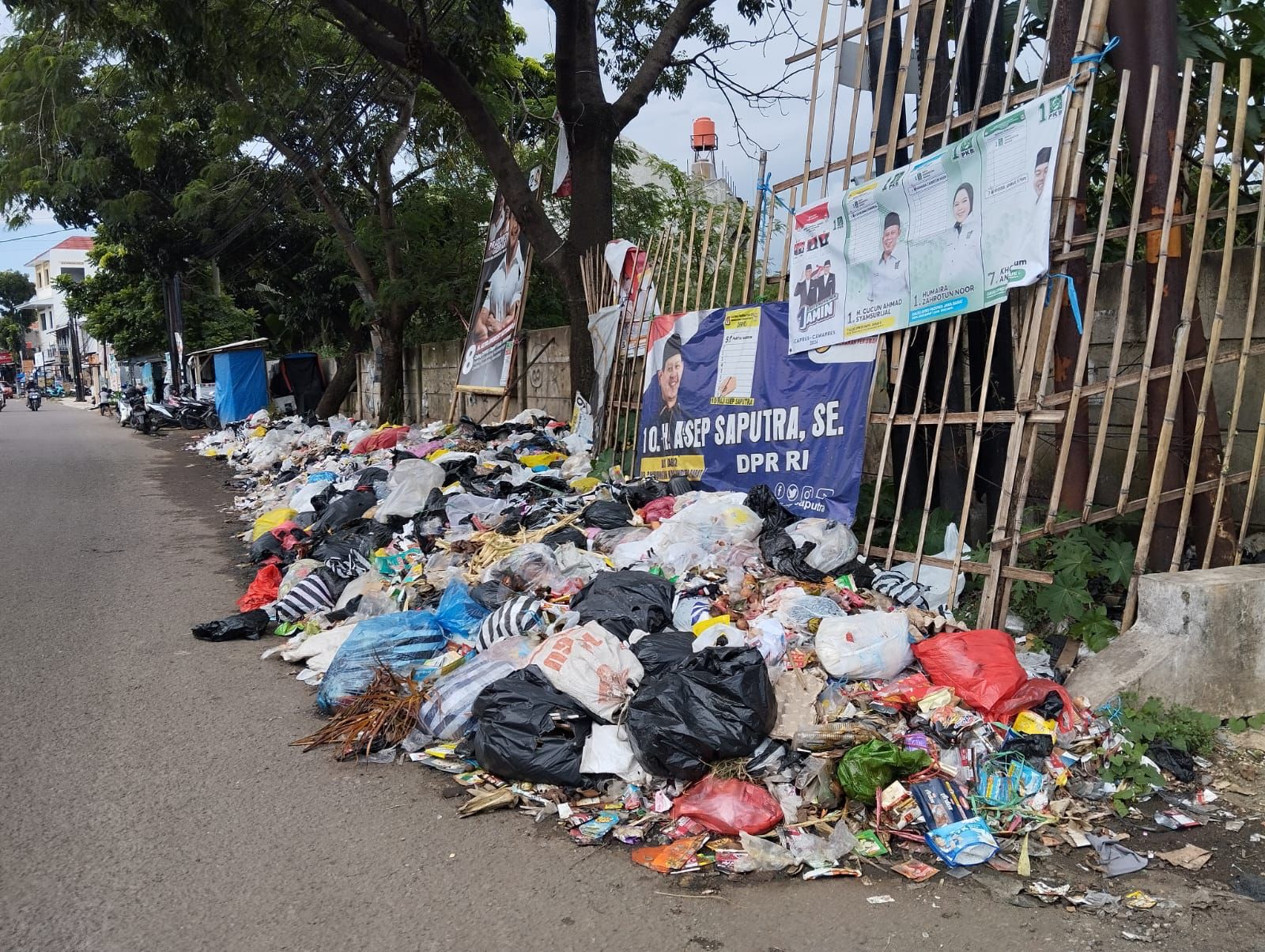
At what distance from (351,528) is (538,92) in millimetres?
12812

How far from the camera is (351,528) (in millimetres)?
7512

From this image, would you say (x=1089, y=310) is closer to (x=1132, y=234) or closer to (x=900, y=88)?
(x=1132, y=234)

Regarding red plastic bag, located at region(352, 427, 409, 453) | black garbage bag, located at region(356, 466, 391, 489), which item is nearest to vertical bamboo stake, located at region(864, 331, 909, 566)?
black garbage bag, located at region(356, 466, 391, 489)

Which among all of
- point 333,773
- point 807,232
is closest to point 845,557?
point 807,232

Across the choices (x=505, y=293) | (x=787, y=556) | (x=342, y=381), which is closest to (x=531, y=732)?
(x=787, y=556)

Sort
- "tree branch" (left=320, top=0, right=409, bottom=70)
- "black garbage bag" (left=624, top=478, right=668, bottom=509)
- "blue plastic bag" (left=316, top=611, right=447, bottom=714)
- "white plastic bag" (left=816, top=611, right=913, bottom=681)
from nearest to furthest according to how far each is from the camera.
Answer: "white plastic bag" (left=816, top=611, right=913, bottom=681)
"blue plastic bag" (left=316, top=611, right=447, bottom=714)
"black garbage bag" (left=624, top=478, right=668, bottom=509)
"tree branch" (left=320, top=0, right=409, bottom=70)

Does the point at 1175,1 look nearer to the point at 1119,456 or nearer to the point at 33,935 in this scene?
the point at 1119,456

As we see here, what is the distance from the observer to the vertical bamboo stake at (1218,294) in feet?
12.7

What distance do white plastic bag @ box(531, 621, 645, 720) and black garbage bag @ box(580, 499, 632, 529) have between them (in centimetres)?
236

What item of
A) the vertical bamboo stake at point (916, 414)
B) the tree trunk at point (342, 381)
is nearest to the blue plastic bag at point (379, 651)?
the vertical bamboo stake at point (916, 414)

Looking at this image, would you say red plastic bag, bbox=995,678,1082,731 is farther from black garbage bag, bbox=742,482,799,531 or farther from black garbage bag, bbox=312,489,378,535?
black garbage bag, bbox=312,489,378,535

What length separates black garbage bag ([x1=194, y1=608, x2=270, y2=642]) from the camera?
18.2ft

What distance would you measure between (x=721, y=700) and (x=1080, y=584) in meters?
1.90

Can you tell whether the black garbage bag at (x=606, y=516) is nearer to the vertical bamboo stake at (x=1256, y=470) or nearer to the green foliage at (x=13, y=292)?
the vertical bamboo stake at (x=1256, y=470)
